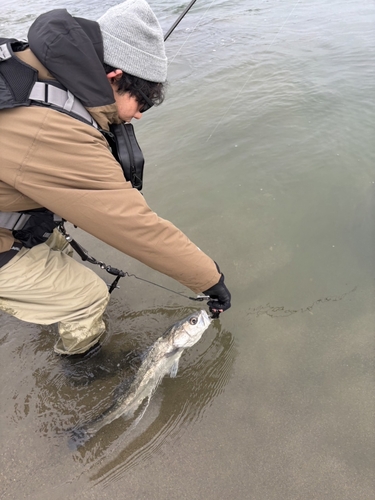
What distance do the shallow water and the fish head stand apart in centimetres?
35

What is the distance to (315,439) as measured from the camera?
2.93 metres

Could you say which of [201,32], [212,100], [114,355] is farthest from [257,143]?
[201,32]

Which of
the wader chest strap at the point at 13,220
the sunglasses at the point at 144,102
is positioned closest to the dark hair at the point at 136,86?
the sunglasses at the point at 144,102

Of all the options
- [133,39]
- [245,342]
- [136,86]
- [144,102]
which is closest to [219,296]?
[245,342]

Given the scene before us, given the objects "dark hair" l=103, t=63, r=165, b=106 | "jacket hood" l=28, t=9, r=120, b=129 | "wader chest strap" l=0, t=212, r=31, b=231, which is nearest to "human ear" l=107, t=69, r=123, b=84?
"dark hair" l=103, t=63, r=165, b=106

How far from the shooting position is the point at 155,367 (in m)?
3.41

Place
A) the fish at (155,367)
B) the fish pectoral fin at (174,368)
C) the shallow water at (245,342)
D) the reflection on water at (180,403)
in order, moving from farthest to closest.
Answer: the fish pectoral fin at (174,368) < the fish at (155,367) < the reflection on water at (180,403) < the shallow water at (245,342)

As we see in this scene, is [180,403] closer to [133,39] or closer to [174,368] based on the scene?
[174,368]

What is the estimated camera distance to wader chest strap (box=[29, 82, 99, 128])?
202cm

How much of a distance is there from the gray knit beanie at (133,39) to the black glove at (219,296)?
5.28ft

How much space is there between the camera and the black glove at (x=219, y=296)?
2895 millimetres

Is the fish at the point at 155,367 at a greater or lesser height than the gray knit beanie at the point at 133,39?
lesser

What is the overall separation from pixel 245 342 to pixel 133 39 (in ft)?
9.40

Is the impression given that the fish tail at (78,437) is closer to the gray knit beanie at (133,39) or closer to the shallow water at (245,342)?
the shallow water at (245,342)
